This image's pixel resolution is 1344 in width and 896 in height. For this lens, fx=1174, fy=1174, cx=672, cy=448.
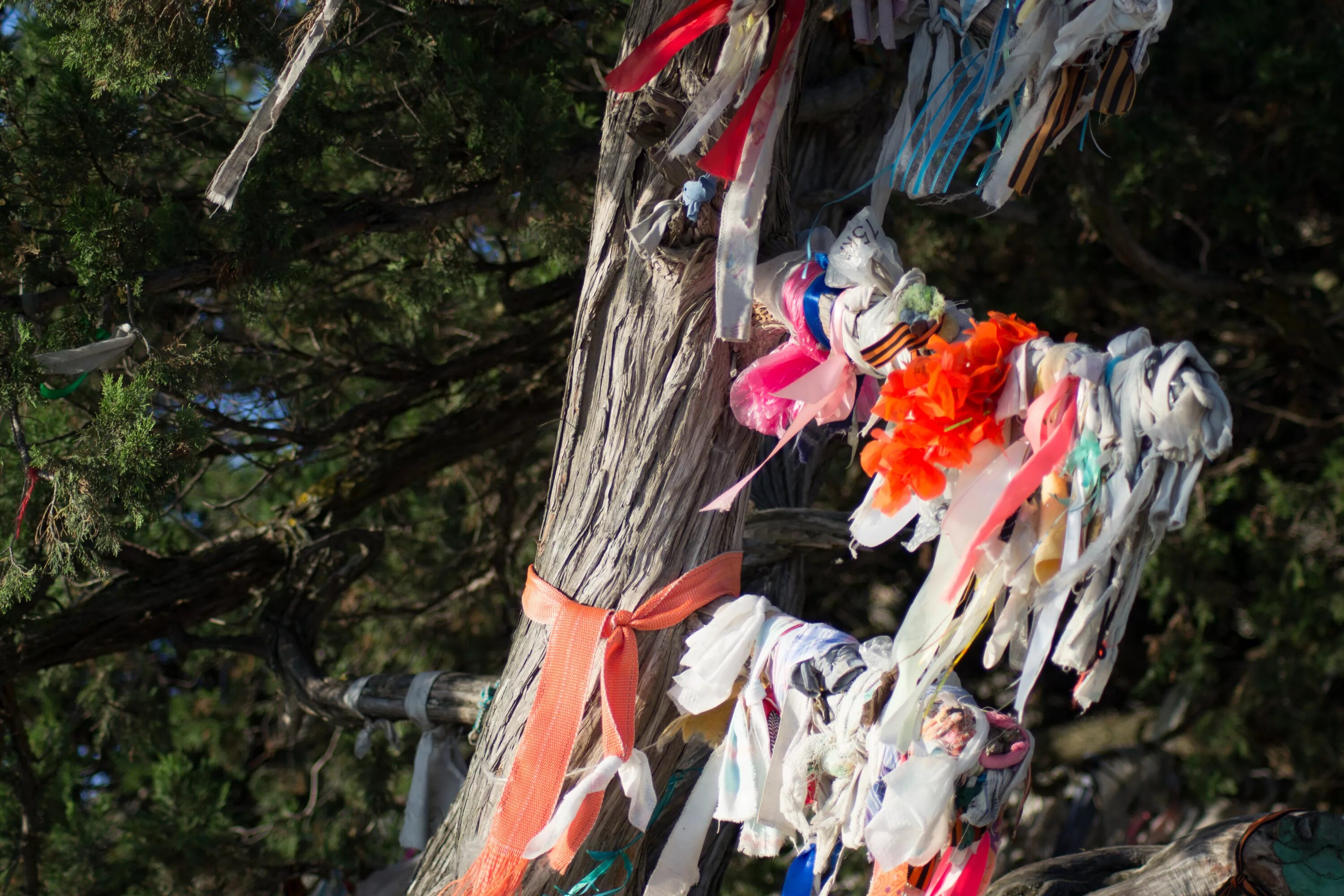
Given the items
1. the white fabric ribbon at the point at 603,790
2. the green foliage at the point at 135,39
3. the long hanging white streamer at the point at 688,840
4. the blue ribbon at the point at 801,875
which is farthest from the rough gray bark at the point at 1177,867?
the green foliage at the point at 135,39

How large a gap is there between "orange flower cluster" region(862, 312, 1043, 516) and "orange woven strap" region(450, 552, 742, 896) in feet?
1.45

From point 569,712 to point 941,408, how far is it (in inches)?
26.5

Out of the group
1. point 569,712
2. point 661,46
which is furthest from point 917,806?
point 661,46

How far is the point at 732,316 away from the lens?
4.66ft

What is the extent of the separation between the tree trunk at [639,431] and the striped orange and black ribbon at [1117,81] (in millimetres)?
432

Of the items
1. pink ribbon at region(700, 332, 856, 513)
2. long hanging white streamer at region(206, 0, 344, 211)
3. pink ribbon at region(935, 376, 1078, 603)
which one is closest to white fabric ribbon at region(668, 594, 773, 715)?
pink ribbon at region(700, 332, 856, 513)

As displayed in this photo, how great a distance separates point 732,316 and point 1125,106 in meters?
0.50

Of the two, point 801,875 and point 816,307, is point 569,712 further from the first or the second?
point 816,307

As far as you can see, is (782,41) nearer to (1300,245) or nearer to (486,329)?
(486,329)

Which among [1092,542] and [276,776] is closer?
[1092,542]

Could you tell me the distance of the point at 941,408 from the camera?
3.73 feet

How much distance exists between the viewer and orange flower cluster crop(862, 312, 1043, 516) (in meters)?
1.15

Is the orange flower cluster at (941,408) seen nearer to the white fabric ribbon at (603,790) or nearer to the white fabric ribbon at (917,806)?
the white fabric ribbon at (917,806)

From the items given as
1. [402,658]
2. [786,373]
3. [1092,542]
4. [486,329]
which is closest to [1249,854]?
[1092,542]
